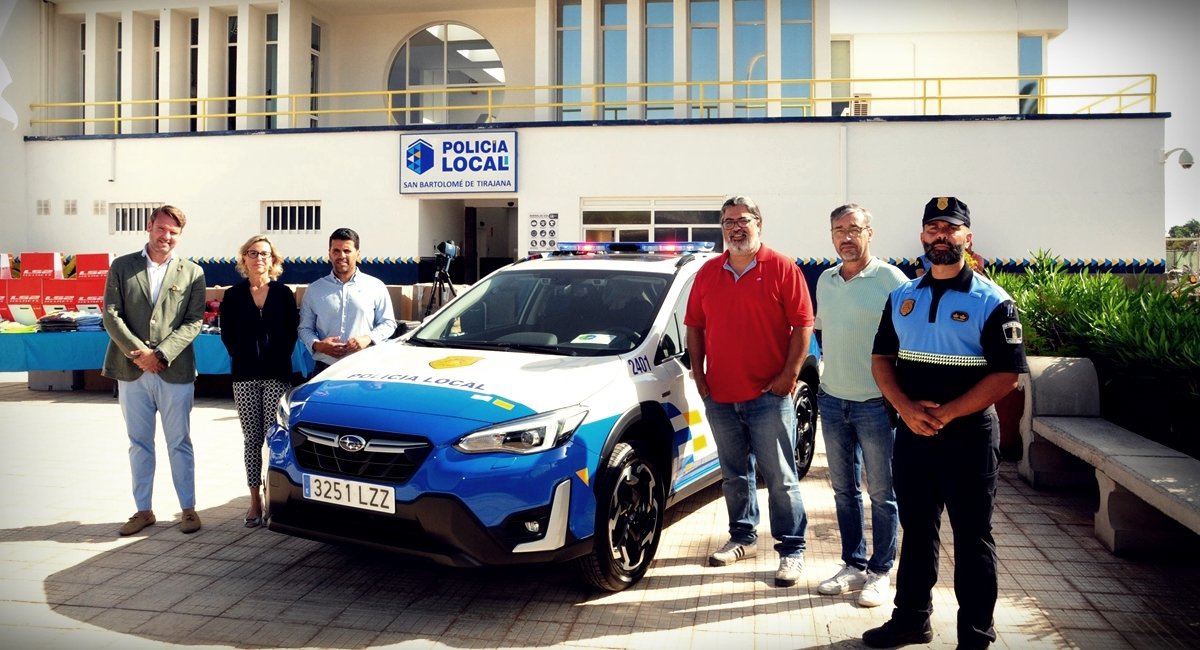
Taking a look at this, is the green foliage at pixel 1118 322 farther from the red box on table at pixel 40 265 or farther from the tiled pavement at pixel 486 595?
the red box on table at pixel 40 265

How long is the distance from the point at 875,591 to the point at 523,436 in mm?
1955

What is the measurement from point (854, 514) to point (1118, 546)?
1.83 metres

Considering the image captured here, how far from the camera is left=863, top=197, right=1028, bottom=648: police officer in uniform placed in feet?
11.8

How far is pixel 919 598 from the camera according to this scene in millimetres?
3912

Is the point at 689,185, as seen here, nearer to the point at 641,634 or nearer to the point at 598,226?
the point at 598,226

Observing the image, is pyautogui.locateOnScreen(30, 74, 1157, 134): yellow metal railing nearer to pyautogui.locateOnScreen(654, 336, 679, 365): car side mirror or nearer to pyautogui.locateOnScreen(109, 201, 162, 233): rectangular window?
pyautogui.locateOnScreen(109, 201, 162, 233): rectangular window

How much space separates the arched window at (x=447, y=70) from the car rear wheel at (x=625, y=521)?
19578 mm

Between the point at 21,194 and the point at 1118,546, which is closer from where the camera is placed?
the point at 1118,546

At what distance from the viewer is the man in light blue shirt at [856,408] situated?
175 inches

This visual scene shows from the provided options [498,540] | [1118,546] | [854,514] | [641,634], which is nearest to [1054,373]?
[1118,546]

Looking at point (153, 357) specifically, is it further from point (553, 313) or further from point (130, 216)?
point (130, 216)

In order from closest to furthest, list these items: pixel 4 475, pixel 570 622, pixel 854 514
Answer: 1. pixel 570 622
2. pixel 854 514
3. pixel 4 475

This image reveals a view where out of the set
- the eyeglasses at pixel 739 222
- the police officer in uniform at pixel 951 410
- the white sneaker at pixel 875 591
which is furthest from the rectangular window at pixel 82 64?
the police officer in uniform at pixel 951 410

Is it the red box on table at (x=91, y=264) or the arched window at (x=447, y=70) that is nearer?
the red box on table at (x=91, y=264)
